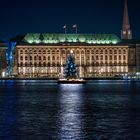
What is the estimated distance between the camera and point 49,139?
87.7 feet

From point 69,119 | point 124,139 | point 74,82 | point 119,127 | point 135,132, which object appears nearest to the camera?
point 124,139

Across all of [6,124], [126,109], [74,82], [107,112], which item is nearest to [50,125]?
[6,124]

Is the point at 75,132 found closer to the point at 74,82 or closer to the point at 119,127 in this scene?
the point at 119,127

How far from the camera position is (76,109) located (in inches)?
1649

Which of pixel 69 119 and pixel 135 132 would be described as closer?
pixel 135 132

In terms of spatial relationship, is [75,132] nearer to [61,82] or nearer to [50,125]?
[50,125]

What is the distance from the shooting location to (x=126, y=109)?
4147 centimetres

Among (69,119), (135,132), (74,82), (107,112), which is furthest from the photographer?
(74,82)

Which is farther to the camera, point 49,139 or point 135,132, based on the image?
point 135,132

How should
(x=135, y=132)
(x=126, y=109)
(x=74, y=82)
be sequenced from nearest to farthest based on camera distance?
1. (x=135, y=132)
2. (x=126, y=109)
3. (x=74, y=82)

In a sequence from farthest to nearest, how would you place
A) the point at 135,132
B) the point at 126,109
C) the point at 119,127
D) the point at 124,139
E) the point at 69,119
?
the point at 126,109 → the point at 69,119 → the point at 119,127 → the point at 135,132 → the point at 124,139

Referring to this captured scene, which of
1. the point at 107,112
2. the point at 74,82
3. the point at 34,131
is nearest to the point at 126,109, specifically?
the point at 107,112

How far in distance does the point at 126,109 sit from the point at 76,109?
3.51 metres

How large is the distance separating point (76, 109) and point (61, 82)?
9141 cm
